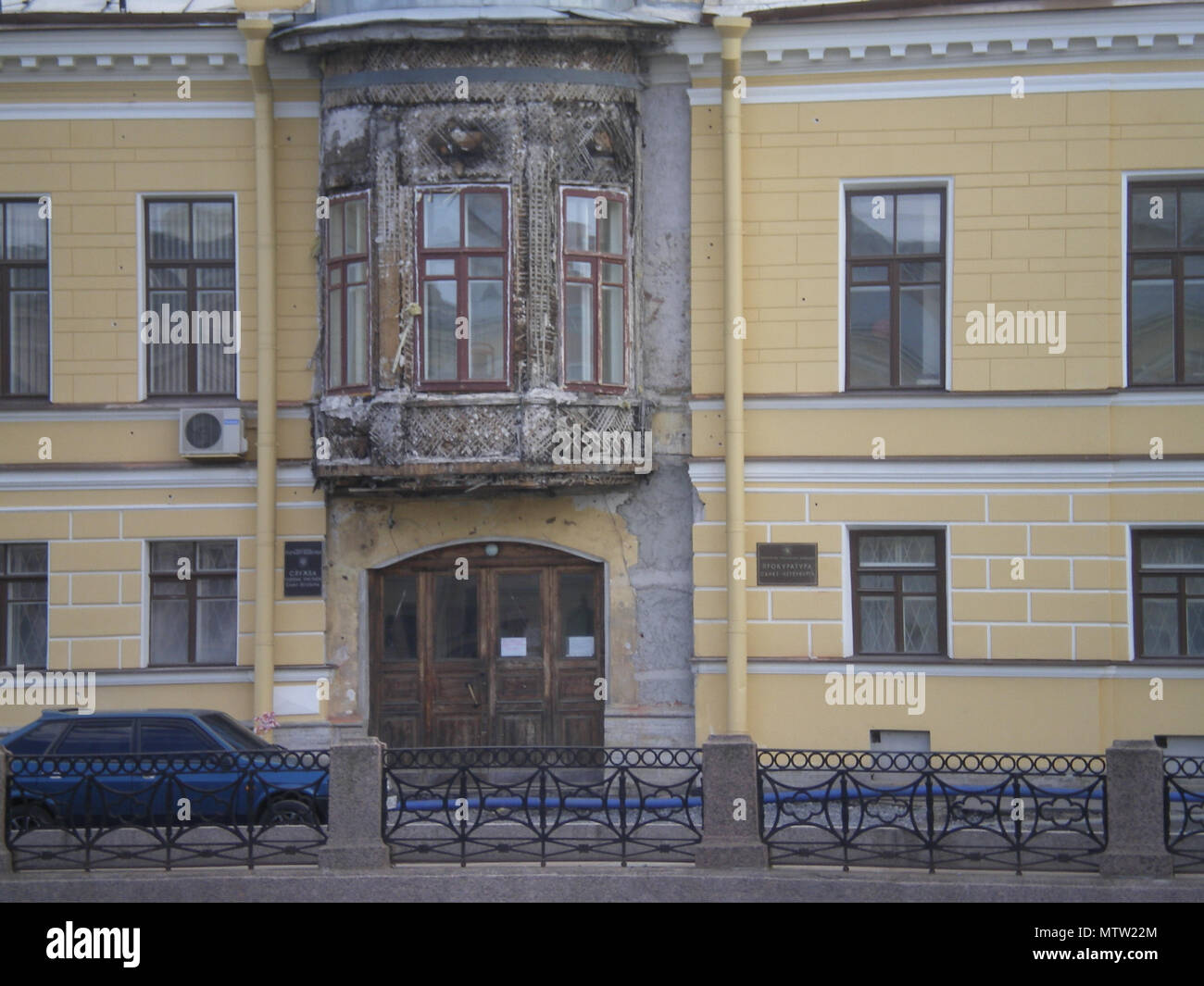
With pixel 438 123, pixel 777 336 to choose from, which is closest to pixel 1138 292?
pixel 777 336

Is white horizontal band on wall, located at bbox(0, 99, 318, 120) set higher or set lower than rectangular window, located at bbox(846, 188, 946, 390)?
higher

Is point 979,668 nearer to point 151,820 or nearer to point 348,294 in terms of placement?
point 348,294

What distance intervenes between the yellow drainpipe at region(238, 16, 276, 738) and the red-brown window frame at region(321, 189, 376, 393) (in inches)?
21.2

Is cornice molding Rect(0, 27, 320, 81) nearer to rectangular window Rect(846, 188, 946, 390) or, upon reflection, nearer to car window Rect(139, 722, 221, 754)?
rectangular window Rect(846, 188, 946, 390)

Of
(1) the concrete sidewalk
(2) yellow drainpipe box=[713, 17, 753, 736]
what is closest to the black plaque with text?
(2) yellow drainpipe box=[713, 17, 753, 736]

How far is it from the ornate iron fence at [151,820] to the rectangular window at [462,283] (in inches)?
185

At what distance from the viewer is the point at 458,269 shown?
16.7m

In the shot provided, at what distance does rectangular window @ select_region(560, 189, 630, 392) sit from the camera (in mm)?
16812

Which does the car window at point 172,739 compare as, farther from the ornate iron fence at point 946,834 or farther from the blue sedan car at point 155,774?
Result: the ornate iron fence at point 946,834

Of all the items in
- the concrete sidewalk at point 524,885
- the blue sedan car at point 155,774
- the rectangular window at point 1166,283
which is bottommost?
the concrete sidewalk at point 524,885

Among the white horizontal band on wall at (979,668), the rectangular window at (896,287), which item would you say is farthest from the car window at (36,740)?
the rectangular window at (896,287)

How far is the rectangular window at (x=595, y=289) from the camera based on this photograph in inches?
662

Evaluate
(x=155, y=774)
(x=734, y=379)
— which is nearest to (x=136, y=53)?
→ (x=734, y=379)
